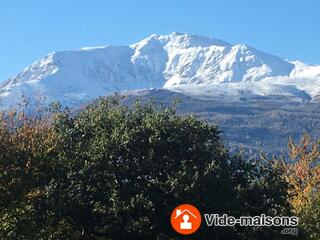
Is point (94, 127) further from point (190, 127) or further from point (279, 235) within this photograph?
point (279, 235)

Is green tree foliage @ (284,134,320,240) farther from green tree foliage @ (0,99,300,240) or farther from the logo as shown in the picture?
the logo

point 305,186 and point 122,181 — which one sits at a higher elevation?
point 305,186

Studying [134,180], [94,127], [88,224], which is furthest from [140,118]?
[88,224]

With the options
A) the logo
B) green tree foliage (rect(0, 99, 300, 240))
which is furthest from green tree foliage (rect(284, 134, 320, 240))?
the logo

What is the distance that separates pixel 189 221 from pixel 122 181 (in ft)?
16.2

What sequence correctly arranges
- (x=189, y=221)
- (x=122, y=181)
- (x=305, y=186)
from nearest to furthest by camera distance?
1. (x=189, y=221)
2. (x=122, y=181)
3. (x=305, y=186)

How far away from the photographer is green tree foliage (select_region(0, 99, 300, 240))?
1284 inches

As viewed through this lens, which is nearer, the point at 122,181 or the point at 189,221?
the point at 189,221

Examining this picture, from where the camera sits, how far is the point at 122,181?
3628 centimetres

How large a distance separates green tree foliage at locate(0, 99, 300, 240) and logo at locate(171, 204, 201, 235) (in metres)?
0.42

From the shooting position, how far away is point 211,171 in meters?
35.8

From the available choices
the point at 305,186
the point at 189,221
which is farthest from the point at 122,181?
the point at 305,186

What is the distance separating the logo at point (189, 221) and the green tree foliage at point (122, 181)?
42 cm

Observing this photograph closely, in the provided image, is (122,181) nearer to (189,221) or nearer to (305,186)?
(189,221)
